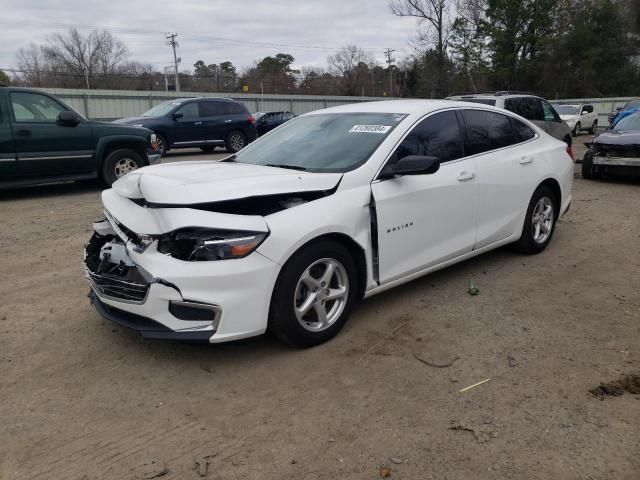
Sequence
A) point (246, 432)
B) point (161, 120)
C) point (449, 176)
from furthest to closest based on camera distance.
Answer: point (161, 120), point (449, 176), point (246, 432)

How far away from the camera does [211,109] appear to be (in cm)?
1656

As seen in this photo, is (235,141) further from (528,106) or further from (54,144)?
(528,106)

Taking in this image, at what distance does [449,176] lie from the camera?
14.3 feet

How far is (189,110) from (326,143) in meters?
12.7

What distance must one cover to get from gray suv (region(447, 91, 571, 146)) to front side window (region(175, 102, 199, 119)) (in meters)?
8.01

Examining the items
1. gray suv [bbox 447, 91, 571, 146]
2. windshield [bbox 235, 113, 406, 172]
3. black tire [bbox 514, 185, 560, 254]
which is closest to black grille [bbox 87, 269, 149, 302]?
windshield [bbox 235, 113, 406, 172]

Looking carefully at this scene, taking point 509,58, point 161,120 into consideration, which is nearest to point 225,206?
point 161,120

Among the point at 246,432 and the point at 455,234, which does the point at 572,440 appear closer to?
the point at 246,432

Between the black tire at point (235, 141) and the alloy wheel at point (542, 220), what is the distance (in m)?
12.4

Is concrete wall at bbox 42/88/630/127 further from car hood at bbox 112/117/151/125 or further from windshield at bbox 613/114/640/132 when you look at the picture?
windshield at bbox 613/114/640/132

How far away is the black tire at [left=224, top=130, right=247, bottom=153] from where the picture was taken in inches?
662

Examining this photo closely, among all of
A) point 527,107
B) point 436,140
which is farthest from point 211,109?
point 436,140

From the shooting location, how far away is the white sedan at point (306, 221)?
3.12m

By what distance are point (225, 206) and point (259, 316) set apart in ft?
2.28
